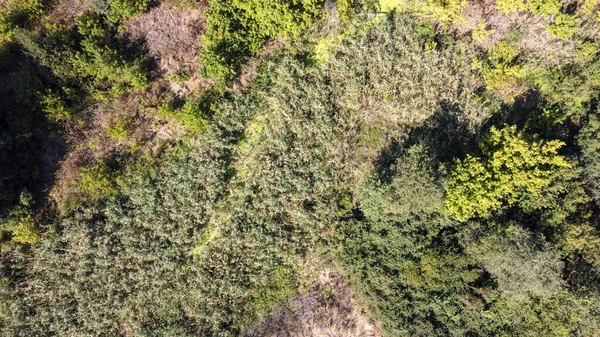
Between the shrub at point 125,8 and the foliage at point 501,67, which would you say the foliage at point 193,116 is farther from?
the foliage at point 501,67

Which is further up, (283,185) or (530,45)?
(530,45)

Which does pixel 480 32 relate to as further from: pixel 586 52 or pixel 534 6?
pixel 586 52

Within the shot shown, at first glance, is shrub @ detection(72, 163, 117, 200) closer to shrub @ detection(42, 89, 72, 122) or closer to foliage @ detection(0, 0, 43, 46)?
shrub @ detection(42, 89, 72, 122)

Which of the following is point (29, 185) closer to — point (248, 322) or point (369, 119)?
point (248, 322)

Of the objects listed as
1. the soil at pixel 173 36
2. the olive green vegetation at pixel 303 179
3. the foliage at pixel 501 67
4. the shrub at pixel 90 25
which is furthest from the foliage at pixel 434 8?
the shrub at pixel 90 25

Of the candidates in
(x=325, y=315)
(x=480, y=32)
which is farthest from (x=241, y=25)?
(x=325, y=315)

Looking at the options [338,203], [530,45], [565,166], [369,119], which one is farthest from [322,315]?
[530,45]
